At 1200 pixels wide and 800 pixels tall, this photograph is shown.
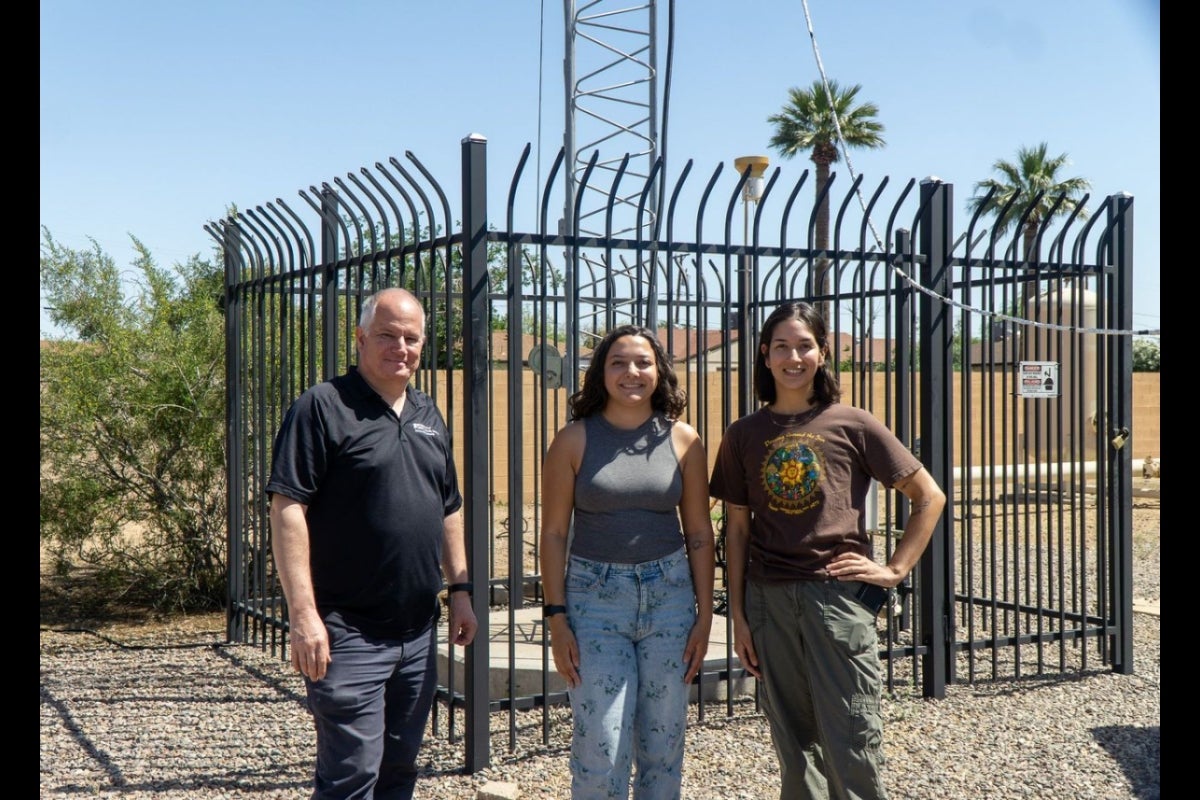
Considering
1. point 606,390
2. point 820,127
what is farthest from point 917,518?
point 820,127

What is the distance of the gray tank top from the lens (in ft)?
10.5

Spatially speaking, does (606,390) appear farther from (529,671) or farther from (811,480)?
(529,671)

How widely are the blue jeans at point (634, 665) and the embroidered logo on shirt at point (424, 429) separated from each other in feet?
1.92

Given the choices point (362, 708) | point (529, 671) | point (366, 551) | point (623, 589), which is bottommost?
point (529, 671)

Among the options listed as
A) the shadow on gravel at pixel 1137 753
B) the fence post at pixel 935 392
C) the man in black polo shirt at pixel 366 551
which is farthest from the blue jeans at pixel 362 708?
the fence post at pixel 935 392

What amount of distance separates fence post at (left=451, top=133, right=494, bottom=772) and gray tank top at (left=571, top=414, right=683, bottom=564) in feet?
4.56

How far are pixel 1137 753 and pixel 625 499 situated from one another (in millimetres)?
3196

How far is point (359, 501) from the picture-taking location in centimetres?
312

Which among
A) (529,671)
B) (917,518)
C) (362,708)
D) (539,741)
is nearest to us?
(362,708)

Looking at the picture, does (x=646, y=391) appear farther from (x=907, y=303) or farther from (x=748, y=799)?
(x=907, y=303)

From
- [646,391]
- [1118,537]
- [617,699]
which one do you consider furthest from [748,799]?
[1118,537]

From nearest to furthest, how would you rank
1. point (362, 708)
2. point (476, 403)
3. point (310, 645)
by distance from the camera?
point (310, 645), point (362, 708), point (476, 403)

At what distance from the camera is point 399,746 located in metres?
3.28

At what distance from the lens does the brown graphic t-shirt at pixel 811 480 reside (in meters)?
3.31
